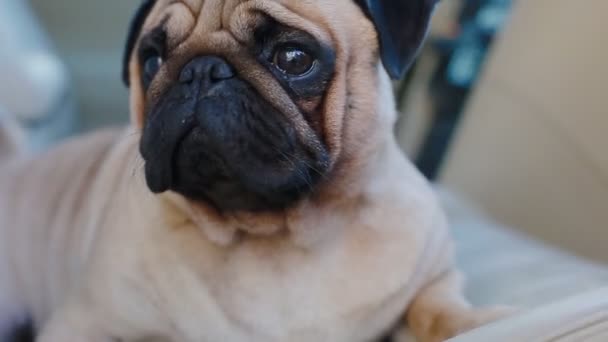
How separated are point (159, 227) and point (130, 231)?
0.06 metres

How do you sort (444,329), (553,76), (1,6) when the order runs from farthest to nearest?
(1,6), (553,76), (444,329)

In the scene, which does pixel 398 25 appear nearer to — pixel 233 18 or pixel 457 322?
pixel 233 18

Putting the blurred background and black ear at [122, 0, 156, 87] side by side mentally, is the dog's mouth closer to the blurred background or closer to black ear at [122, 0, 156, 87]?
black ear at [122, 0, 156, 87]

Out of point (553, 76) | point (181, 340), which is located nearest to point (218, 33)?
point (181, 340)

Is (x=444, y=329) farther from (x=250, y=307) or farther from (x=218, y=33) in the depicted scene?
(x=218, y=33)

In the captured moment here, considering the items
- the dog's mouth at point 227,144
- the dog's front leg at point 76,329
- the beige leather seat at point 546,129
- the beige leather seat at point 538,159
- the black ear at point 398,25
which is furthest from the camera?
the beige leather seat at point 546,129

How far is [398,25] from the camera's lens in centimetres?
114

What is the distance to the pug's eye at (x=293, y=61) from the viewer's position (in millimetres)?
1072

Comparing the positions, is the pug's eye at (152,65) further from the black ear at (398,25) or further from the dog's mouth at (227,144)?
the black ear at (398,25)

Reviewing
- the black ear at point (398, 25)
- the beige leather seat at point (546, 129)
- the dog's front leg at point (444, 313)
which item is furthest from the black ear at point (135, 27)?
the beige leather seat at point (546, 129)

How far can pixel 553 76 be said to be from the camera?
1.97 metres

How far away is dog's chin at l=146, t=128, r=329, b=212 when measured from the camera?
1.03m

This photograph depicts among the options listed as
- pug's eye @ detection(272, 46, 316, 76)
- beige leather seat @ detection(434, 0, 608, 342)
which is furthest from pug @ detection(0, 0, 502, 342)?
beige leather seat @ detection(434, 0, 608, 342)

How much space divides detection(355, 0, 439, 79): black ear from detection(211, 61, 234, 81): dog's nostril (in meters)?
0.25
